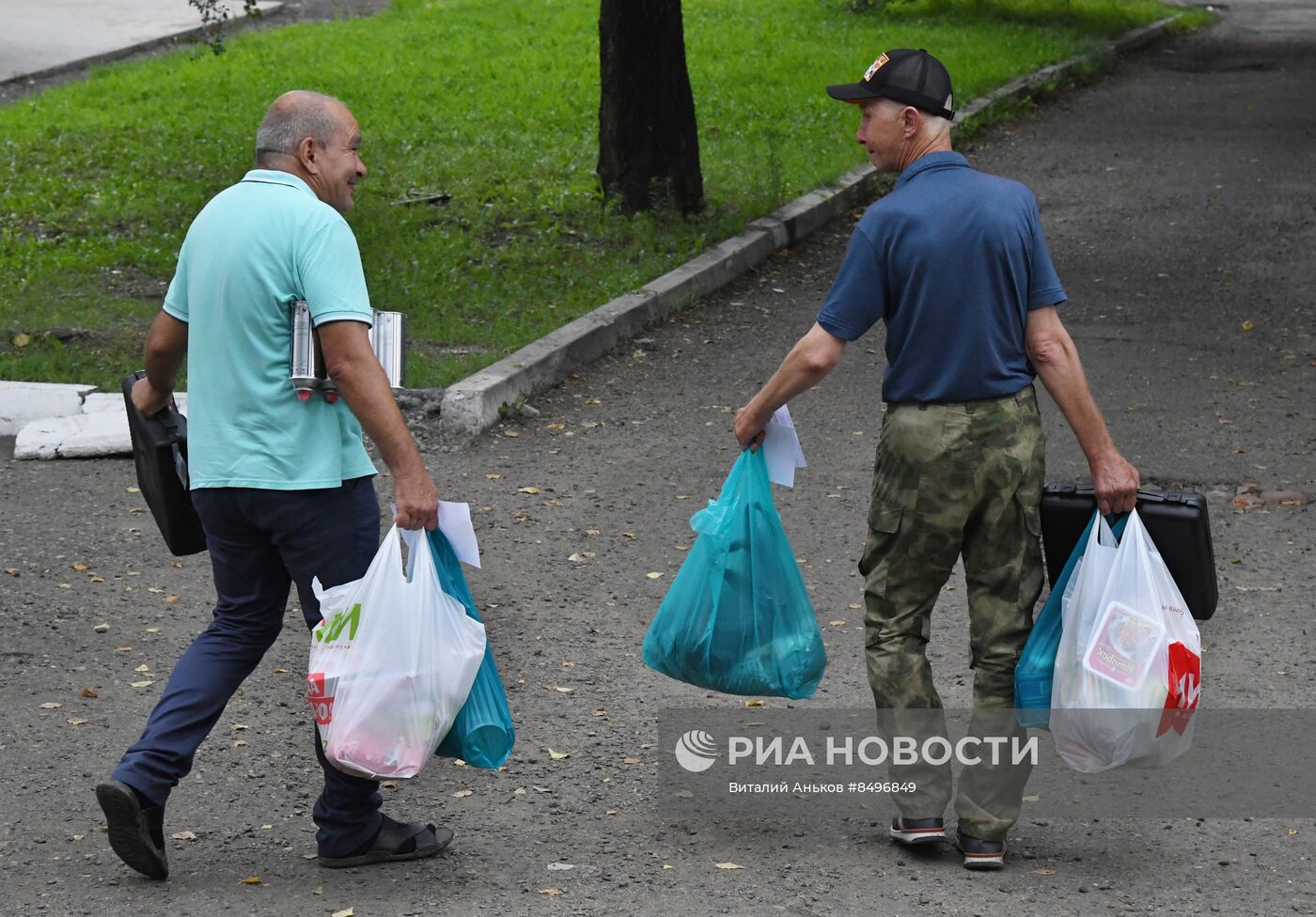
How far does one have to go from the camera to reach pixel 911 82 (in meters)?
3.67

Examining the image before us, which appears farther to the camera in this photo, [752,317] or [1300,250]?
[1300,250]

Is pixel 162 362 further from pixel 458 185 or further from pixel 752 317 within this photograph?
pixel 458 185

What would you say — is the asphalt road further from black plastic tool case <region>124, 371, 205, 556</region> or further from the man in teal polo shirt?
black plastic tool case <region>124, 371, 205, 556</region>

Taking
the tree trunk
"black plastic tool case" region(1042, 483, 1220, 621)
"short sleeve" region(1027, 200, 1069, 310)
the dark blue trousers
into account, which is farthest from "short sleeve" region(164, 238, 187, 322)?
the tree trunk

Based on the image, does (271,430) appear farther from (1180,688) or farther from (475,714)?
(1180,688)

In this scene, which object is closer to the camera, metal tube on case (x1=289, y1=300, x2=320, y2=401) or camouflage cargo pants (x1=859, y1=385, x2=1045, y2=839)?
metal tube on case (x1=289, y1=300, x2=320, y2=401)

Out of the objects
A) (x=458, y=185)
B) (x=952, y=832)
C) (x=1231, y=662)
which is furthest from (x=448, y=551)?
(x=458, y=185)

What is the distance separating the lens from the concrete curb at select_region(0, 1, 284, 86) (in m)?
16.8

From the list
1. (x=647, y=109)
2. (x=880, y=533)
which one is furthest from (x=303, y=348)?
(x=647, y=109)

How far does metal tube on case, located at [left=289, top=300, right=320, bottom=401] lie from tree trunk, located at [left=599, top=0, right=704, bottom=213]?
724 centimetres

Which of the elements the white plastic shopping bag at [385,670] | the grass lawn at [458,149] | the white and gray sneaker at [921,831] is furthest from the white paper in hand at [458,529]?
the grass lawn at [458,149]

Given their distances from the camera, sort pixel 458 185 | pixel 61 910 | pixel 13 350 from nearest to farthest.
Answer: pixel 61 910, pixel 13 350, pixel 458 185

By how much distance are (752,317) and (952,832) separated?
18.3 feet

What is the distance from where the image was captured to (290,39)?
58.4 feet
